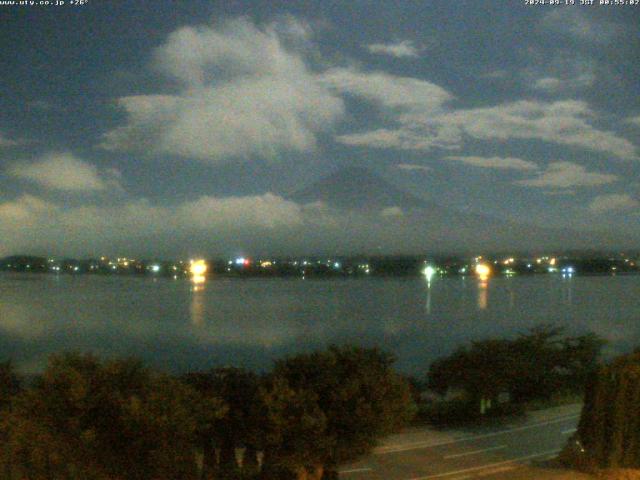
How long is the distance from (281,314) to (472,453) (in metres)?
37.5

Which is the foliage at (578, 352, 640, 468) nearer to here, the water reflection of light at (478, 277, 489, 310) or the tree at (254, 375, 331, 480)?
the tree at (254, 375, 331, 480)

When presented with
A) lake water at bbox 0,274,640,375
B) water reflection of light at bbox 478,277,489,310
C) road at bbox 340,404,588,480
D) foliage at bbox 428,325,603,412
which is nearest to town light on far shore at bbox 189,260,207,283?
lake water at bbox 0,274,640,375

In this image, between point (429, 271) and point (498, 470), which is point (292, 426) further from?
point (429, 271)

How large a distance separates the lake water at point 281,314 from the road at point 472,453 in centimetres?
1472

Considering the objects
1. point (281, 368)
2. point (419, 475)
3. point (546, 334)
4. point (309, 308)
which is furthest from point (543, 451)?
point (309, 308)

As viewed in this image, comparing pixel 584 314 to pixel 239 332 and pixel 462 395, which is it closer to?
pixel 239 332

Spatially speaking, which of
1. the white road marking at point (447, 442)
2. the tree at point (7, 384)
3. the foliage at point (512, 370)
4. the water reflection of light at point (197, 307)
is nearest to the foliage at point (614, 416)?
the white road marking at point (447, 442)

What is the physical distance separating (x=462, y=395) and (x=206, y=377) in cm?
949

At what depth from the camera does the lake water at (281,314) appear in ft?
116

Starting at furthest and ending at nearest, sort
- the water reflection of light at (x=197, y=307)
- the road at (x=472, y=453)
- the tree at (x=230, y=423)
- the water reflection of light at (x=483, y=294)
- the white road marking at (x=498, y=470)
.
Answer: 1. the water reflection of light at (x=483, y=294)
2. the water reflection of light at (x=197, y=307)
3. the road at (x=472, y=453)
4. the white road marking at (x=498, y=470)
5. the tree at (x=230, y=423)

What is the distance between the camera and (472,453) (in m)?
11.1

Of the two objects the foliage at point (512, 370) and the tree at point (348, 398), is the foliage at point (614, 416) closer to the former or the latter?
the tree at point (348, 398)

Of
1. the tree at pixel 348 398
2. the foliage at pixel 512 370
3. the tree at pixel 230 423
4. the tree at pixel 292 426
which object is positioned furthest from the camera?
the foliage at pixel 512 370

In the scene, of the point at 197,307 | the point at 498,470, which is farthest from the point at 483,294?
the point at 498,470
